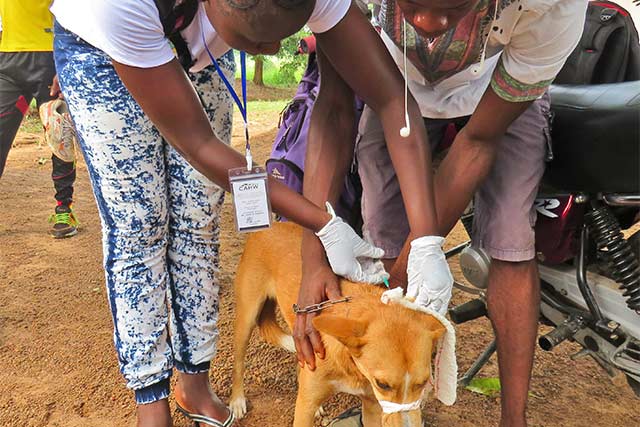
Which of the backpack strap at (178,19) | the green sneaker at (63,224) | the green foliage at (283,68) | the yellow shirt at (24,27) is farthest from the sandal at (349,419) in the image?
the green foliage at (283,68)

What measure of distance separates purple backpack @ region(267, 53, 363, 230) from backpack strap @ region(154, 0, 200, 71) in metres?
0.88

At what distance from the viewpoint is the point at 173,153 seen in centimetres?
238

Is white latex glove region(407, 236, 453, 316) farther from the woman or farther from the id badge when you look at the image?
the id badge

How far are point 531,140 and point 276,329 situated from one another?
1.55 meters

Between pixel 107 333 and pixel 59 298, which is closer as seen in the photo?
pixel 107 333

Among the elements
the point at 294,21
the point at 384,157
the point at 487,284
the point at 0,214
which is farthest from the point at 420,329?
the point at 0,214

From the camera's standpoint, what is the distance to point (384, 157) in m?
2.69

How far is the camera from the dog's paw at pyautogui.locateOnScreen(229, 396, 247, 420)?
9.89 feet

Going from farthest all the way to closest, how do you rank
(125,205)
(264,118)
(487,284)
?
(264,118), (487,284), (125,205)

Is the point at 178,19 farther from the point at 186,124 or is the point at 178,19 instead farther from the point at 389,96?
the point at 389,96

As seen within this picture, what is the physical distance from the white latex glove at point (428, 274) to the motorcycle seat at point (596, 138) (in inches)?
28.9

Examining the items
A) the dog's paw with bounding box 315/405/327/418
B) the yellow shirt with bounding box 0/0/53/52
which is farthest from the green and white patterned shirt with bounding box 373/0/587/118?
the yellow shirt with bounding box 0/0/53/52

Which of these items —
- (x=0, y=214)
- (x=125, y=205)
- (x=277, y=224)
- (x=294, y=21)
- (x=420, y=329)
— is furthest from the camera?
(x=0, y=214)

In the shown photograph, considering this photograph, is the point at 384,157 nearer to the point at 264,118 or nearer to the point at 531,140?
the point at 531,140
